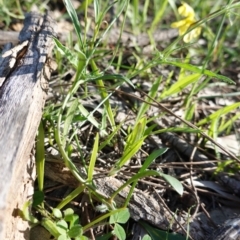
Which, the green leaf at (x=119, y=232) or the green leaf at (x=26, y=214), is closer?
the green leaf at (x=26, y=214)

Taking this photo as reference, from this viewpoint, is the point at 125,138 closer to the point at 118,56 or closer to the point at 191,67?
the point at 191,67

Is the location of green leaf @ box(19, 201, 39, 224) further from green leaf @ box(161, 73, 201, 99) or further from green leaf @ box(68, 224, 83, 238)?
green leaf @ box(161, 73, 201, 99)

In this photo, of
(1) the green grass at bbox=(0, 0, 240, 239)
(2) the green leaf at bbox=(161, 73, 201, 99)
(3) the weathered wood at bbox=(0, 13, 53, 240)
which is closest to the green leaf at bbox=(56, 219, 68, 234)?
(1) the green grass at bbox=(0, 0, 240, 239)

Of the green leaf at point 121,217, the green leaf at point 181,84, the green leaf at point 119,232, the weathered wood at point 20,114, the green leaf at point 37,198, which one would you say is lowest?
the green leaf at point 119,232

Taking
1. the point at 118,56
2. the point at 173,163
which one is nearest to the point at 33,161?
the point at 173,163

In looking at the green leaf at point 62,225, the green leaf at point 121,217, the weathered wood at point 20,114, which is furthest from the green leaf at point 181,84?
the green leaf at point 62,225

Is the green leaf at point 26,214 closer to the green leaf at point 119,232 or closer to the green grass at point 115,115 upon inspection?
the green grass at point 115,115

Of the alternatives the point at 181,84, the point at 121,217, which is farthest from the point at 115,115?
the point at 121,217
